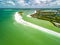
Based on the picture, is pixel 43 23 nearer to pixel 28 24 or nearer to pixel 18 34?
pixel 28 24

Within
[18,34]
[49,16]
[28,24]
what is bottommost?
[18,34]

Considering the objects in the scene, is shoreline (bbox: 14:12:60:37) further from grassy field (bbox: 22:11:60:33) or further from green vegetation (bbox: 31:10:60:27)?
green vegetation (bbox: 31:10:60:27)

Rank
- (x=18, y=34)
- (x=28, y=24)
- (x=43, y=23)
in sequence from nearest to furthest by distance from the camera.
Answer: (x=18, y=34) → (x=43, y=23) → (x=28, y=24)

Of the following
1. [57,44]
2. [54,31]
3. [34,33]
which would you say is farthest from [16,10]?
[57,44]

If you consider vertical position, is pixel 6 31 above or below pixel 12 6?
below

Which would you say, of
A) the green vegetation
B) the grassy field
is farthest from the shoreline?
the green vegetation

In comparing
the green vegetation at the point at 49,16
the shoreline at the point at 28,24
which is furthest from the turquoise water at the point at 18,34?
the green vegetation at the point at 49,16

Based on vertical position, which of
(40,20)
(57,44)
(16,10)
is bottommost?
(57,44)

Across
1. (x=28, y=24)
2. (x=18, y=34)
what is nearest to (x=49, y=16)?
(x=28, y=24)

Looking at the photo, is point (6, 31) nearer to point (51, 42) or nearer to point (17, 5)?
→ point (17, 5)
